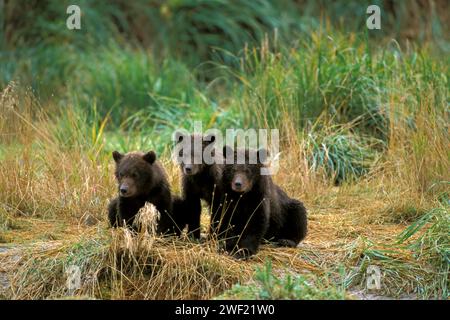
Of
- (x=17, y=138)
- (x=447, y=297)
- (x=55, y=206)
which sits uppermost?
(x=17, y=138)

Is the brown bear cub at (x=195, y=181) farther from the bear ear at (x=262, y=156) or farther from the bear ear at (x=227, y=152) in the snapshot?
the bear ear at (x=262, y=156)

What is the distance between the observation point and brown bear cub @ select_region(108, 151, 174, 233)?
23.9 feet

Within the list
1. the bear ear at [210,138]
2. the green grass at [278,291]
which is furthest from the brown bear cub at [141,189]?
the green grass at [278,291]

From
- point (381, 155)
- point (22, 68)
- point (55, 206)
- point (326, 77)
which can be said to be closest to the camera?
point (55, 206)

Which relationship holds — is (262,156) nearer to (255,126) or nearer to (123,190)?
(123,190)

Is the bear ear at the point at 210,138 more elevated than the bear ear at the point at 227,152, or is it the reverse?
the bear ear at the point at 210,138

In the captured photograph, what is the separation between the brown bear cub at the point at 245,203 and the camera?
7070mm

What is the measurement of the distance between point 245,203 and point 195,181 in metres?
0.47

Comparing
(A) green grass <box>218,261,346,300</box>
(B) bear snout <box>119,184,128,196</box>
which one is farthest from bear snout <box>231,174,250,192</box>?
(A) green grass <box>218,261,346,300</box>

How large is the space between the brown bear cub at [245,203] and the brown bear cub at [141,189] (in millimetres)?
504
